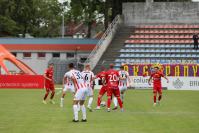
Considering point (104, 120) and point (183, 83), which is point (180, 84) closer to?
point (183, 83)

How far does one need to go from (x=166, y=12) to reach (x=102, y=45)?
1030 centimetres

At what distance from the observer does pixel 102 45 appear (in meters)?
57.8

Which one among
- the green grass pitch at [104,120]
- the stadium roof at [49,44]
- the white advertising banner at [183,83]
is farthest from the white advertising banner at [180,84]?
the stadium roof at [49,44]

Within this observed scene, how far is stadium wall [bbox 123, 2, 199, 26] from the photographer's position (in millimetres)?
64062

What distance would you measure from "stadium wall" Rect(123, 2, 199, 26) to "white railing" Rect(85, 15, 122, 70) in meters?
2.45

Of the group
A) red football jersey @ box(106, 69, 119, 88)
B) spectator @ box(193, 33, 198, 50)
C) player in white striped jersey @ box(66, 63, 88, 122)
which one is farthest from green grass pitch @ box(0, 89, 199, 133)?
spectator @ box(193, 33, 198, 50)

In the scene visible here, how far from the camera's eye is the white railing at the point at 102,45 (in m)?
54.6

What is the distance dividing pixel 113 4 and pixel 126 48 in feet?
39.5

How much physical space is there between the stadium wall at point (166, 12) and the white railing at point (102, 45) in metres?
2.45

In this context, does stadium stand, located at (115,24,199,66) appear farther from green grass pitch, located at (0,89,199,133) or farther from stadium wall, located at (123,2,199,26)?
green grass pitch, located at (0,89,199,133)

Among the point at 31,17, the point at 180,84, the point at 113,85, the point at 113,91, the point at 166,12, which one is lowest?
the point at 180,84

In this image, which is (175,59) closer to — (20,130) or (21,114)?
(21,114)

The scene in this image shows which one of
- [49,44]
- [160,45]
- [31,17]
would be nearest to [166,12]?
[160,45]

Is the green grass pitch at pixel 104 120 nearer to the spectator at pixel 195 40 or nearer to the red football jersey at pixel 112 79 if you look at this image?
the red football jersey at pixel 112 79
